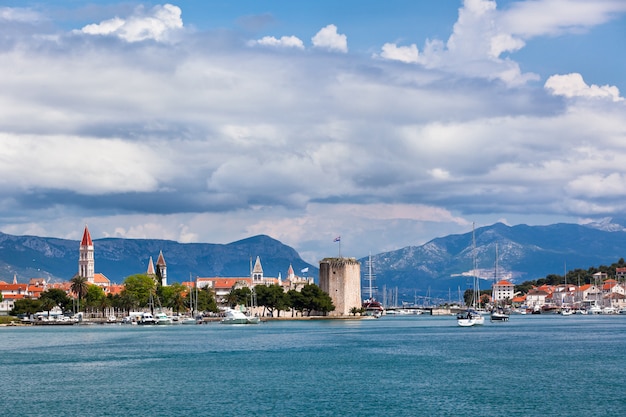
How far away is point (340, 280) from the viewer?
134000mm

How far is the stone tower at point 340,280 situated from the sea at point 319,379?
2329 inches

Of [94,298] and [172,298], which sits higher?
[94,298]

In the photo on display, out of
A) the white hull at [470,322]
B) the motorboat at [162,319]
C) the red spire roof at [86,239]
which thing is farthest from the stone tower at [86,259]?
the white hull at [470,322]

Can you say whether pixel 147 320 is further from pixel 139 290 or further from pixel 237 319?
pixel 139 290

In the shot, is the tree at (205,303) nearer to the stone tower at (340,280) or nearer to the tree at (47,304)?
the tree at (47,304)

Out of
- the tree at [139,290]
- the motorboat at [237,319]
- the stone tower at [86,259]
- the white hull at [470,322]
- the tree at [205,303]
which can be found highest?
the stone tower at [86,259]

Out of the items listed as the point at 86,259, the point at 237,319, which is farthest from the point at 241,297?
the point at 86,259

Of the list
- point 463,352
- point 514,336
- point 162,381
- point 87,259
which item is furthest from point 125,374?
point 87,259

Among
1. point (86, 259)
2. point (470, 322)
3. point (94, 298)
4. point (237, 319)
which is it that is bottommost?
point (470, 322)

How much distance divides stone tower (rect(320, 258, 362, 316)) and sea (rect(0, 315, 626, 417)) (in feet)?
194

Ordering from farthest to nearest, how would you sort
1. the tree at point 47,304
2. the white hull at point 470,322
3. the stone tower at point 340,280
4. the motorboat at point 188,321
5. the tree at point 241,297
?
the tree at point 241,297, the tree at point 47,304, the stone tower at point 340,280, the motorboat at point 188,321, the white hull at point 470,322

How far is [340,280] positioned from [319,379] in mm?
87623

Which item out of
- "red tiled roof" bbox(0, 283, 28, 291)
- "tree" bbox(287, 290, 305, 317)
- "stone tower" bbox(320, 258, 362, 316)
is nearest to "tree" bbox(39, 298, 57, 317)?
"tree" bbox(287, 290, 305, 317)

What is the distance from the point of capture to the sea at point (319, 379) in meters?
36.8
